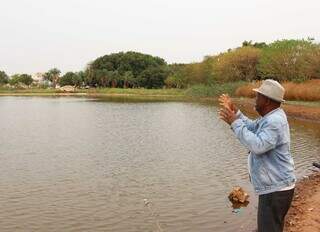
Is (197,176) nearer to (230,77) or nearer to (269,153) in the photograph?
(269,153)

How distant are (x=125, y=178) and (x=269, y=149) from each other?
10.8 meters

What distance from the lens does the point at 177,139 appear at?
2580 cm

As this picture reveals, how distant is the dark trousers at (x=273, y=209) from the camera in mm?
4934

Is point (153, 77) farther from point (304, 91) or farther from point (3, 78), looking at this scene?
point (304, 91)

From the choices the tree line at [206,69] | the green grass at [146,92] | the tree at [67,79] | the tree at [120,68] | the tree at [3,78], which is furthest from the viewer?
the tree at [3,78]

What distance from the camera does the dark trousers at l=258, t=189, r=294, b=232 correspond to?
4934 mm

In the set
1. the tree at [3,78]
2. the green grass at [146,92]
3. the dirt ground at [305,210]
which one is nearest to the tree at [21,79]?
the tree at [3,78]

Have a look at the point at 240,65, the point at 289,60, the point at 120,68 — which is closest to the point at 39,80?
the point at 120,68

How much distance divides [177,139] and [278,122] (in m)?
21.0

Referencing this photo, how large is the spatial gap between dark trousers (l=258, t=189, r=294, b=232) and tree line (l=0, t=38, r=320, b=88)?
159ft

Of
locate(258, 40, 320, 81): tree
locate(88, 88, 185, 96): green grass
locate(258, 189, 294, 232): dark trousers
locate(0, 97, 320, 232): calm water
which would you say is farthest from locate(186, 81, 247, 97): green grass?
locate(258, 189, 294, 232): dark trousers

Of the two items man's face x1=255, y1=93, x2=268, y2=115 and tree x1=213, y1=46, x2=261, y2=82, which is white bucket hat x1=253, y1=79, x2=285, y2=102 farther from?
tree x1=213, y1=46, x2=261, y2=82

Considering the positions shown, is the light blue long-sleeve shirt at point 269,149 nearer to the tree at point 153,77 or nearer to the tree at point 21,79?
the tree at point 153,77

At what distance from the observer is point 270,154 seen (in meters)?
4.92
